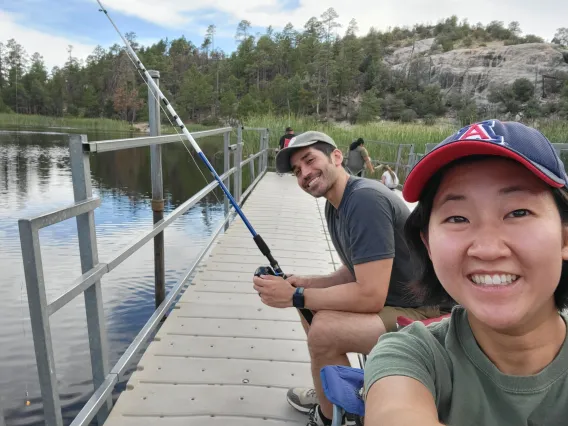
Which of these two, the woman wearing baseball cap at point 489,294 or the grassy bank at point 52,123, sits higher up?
the grassy bank at point 52,123

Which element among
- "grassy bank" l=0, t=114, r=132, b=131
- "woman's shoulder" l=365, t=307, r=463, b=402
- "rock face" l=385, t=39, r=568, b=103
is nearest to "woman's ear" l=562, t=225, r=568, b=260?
"woman's shoulder" l=365, t=307, r=463, b=402

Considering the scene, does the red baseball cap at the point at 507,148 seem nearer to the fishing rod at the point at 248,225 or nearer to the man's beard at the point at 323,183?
the man's beard at the point at 323,183

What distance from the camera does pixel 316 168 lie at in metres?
1.91

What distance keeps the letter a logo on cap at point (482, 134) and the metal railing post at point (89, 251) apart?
116cm

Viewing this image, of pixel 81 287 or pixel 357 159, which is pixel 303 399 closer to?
pixel 81 287

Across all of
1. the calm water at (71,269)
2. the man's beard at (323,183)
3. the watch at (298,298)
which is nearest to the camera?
the watch at (298,298)

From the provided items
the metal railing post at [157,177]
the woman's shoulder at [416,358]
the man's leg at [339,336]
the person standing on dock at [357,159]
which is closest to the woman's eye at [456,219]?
the woman's shoulder at [416,358]

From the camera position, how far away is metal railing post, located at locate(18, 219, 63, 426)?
1070 mm

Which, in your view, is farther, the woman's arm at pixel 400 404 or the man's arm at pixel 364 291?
the man's arm at pixel 364 291

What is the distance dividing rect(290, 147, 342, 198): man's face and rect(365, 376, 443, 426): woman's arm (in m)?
1.12

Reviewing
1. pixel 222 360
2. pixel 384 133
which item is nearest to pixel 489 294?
pixel 222 360

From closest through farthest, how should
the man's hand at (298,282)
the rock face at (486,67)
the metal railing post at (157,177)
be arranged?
the man's hand at (298,282)
the metal railing post at (157,177)
the rock face at (486,67)

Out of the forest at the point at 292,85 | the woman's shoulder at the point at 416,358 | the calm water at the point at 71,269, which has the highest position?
the forest at the point at 292,85

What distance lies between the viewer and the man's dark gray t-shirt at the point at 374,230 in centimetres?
151
